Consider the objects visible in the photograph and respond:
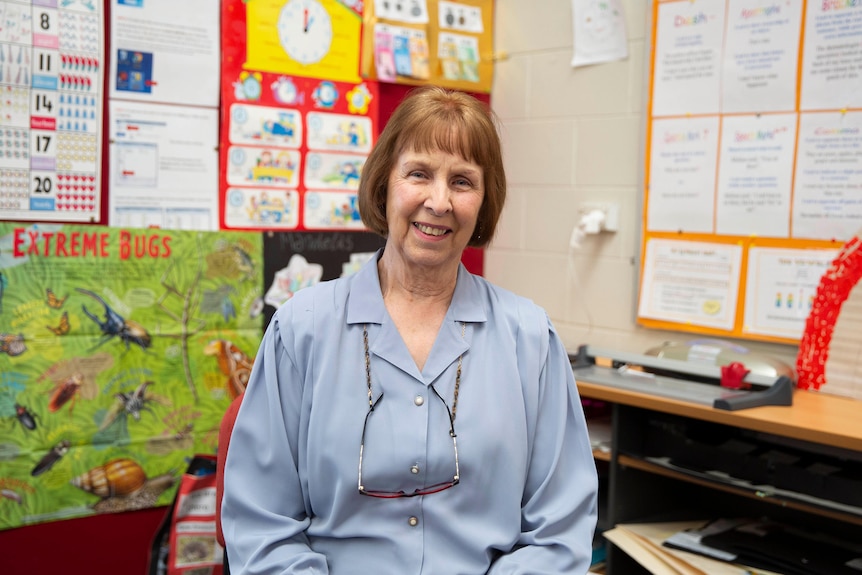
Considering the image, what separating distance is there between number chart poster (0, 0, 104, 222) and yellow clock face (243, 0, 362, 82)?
429 millimetres

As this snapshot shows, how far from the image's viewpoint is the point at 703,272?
2326 mm

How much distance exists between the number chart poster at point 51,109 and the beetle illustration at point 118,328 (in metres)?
0.23

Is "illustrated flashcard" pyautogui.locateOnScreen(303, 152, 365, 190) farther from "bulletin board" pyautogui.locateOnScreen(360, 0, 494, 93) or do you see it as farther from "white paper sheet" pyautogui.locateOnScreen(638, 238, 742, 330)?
"white paper sheet" pyautogui.locateOnScreen(638, 238, 742, 330)

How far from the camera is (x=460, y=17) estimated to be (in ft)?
9.00

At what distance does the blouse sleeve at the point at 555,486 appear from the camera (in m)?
1.40

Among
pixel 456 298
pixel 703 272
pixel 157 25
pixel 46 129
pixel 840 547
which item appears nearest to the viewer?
pixel 456 298

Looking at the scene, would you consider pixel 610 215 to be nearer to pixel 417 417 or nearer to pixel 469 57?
pixel 469 57

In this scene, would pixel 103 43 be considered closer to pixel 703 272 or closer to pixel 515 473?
pixel 515 473

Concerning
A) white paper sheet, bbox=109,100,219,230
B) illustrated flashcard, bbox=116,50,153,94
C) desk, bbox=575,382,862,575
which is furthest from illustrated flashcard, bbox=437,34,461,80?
desk, bbox=575,382,862,575

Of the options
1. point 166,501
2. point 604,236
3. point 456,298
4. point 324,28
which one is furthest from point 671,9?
point 166,501

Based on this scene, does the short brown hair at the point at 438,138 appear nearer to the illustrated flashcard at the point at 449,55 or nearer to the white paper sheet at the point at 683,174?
the white paper sheet at the point at 683,174

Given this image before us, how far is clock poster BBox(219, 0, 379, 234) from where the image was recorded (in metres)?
2.28

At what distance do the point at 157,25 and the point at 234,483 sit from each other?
4.33 feet

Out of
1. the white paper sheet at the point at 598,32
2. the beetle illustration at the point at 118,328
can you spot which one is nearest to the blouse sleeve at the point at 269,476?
the beetle illustration at the point at 118,328
